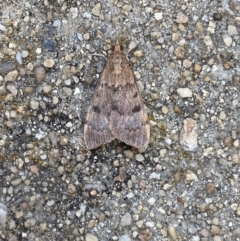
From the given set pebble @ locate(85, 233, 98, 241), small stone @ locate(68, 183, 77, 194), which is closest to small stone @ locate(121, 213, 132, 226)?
pebble @ locate(85, 233, 98, 241)

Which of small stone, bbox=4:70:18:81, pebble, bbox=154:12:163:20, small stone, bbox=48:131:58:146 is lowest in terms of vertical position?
small stone, bbox=48:131:58:146

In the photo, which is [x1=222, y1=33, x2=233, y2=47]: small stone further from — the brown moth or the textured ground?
the brown moth

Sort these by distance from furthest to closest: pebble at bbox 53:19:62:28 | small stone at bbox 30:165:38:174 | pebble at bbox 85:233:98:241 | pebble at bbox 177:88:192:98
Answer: pebble at bbox 53:19:62:28 → pebble at bbox 177:88:192:98 → small stone at bbox 30:165:38:174 → pebble at bbox 85:233:98:241

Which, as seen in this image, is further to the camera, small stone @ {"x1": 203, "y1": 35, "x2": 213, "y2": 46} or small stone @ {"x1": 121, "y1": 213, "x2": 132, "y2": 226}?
small stone @ {"x1": 203, "y1": 35, "x2": 213, "y2": 46}

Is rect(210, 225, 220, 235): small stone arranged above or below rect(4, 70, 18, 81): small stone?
below

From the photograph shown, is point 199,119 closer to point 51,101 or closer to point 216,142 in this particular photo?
point 216,142

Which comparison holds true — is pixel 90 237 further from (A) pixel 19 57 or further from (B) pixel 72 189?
(A) pixel 19 57

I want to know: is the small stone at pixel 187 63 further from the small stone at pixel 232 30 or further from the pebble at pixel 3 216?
the pebble at pixel 3 216
